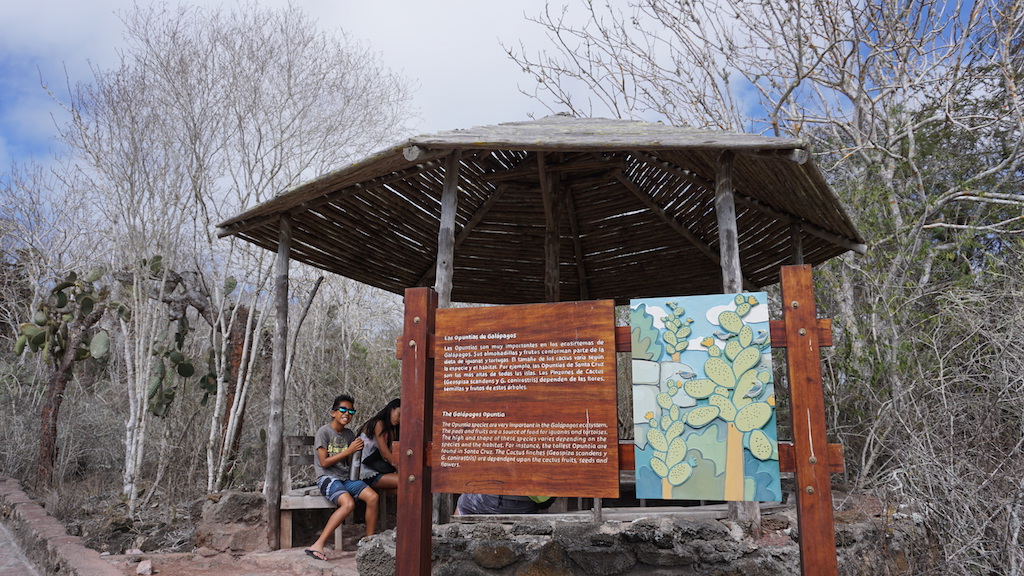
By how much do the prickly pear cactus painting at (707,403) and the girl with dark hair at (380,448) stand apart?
318 centimetres

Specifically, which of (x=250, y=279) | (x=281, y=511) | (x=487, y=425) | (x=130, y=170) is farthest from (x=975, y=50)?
(x=130, y=170)

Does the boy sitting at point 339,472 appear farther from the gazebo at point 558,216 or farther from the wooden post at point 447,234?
the wooden post at point 447,234

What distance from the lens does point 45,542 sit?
573 centimetres

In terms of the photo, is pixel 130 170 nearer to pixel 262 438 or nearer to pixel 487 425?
pixel 262 438

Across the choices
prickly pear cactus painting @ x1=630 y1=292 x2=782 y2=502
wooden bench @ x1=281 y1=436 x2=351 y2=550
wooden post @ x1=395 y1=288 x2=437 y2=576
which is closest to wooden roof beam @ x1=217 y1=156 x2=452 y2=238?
wooden bench @ x1=281 y1=436 x2=351 y2=550

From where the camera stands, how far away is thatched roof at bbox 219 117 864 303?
13.4 ft

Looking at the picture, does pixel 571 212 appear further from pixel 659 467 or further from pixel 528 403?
pixel 659 467

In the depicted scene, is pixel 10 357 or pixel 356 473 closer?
pixel 356 473

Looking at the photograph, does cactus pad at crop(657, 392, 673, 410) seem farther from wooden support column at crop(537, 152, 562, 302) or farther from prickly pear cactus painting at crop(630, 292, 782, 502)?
wooden support column at crop(537, 152, 562, 302)

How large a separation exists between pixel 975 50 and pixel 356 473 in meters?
7.89

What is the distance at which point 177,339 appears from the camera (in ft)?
27.4

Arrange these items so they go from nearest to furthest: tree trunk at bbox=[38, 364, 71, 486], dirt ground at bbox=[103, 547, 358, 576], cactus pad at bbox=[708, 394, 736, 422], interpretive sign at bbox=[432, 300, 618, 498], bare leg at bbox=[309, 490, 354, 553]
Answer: cactus pad at bbox=[708, 394, 736, 422]
interpretive sign at bbox=[432, 300, 618, 498]
dirt ground at bbox=[103, 547, 358, 576]
bare leg at bbox=[309, 490, 354, 553]
tree trunk at bbox=[38, 364, 71, 486]

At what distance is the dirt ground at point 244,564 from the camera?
15.7ft

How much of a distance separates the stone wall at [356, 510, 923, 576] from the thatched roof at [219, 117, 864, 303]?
7.07ft
